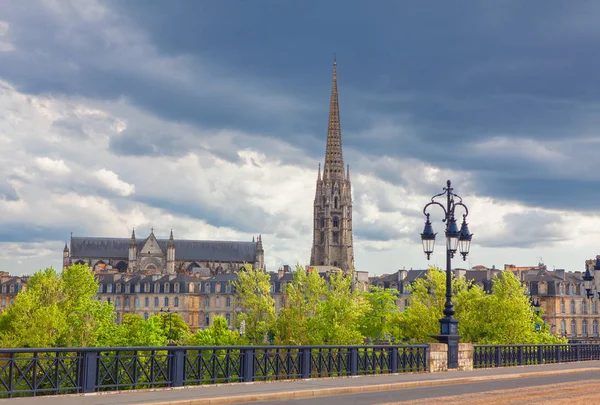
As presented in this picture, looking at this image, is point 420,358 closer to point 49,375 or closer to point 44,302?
point 49,375

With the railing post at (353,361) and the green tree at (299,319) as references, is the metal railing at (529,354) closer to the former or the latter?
the railing post at (353,361)

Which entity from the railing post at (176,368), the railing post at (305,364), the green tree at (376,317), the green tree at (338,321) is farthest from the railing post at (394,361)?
the green tree at (376,317)

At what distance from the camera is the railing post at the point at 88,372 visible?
18703 mm

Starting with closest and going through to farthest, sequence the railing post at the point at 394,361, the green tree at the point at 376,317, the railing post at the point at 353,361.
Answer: the railing post at the point at 353,361 → the railing post at the point at 394,361 → the green tree at the point at 376,317

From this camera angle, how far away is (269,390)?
67.8ft

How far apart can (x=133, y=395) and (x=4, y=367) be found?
10.2 feet

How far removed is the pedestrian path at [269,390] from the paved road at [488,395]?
1.76 feet

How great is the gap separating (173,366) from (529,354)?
20.1 metres

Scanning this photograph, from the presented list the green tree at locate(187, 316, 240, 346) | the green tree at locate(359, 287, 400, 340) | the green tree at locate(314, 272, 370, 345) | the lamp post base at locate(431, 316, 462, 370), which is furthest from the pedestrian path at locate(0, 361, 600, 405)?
the green tree at locate(359, 287, 400, 340)

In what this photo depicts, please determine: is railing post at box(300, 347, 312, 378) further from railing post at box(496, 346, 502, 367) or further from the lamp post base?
railing post at box(496, 346, 502, 367)

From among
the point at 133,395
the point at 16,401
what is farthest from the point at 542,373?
the point at 16,401

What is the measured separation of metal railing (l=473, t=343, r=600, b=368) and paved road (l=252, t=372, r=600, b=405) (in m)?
5.98

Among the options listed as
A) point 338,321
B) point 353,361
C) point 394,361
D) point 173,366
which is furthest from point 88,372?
point 338,321

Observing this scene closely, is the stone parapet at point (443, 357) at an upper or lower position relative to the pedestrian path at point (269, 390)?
upper
